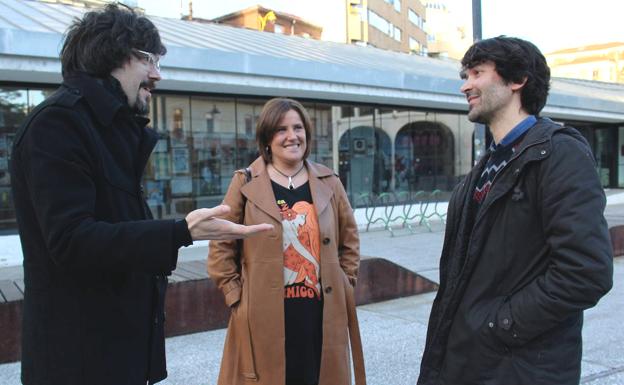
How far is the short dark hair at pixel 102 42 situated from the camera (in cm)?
179

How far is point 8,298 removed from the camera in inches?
176

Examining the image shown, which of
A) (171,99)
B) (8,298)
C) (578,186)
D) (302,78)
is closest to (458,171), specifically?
(302,78)

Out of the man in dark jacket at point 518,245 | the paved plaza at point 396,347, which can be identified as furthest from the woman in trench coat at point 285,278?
the paved plaza at point 396,347

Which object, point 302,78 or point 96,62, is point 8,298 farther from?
point 302,78

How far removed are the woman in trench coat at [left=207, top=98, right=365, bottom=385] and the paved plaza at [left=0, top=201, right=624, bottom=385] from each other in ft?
4.55

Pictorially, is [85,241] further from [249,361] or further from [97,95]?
[249,361]

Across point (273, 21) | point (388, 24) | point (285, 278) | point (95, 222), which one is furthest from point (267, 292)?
point (388, 24)

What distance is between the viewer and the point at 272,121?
3141 millimetres

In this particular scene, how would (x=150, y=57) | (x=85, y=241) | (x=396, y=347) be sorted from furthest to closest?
1. (x=396, y=347)
2. (x=150, y=57)
3. (x=85, y=241)

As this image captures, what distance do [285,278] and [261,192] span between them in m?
0.48

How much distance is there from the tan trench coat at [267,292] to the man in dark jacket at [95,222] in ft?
3.11

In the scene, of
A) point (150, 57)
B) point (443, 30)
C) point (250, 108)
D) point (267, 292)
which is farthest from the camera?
point (443, 30)

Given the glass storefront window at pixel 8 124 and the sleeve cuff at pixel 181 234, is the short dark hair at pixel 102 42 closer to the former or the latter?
the sleeve cuff at pixel 181 234

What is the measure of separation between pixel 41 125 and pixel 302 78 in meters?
10.3
